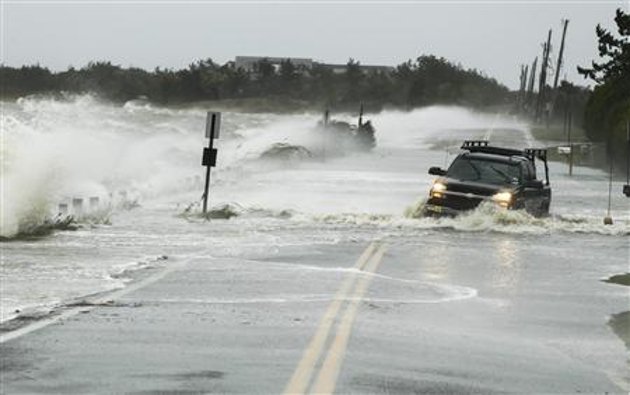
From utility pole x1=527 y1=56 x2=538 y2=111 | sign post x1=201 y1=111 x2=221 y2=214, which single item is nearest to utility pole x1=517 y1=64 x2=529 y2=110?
utility pole x1=527 y1=56 x2=538 y2=111

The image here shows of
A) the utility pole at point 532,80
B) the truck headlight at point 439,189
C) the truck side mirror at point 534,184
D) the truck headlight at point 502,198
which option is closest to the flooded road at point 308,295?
the truck headlight at point 502,198

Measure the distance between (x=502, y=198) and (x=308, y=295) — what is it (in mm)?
9534

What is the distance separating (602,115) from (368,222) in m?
42.3

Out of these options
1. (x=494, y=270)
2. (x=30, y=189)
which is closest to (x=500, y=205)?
(x=494, y=270)

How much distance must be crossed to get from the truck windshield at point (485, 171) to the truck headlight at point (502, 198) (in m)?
0.49

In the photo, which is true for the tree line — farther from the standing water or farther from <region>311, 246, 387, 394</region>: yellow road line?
<region>311, 246, 387, 394</region>: yellow road line

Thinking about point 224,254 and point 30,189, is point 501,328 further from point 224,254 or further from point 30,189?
point 30,189

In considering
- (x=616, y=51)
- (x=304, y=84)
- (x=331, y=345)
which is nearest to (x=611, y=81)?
(x=616, y=51)

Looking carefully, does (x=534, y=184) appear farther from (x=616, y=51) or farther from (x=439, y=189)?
(x=616, y=51)

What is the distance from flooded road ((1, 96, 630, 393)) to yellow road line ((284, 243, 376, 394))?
0.03 metres

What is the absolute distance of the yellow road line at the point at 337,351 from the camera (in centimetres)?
740

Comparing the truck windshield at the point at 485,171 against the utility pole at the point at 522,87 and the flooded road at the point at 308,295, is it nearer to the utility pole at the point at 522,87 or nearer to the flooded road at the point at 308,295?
the flooded road at the point at 308,295

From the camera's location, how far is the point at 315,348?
877 centimetres

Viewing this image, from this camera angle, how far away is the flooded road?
7.92 metres
